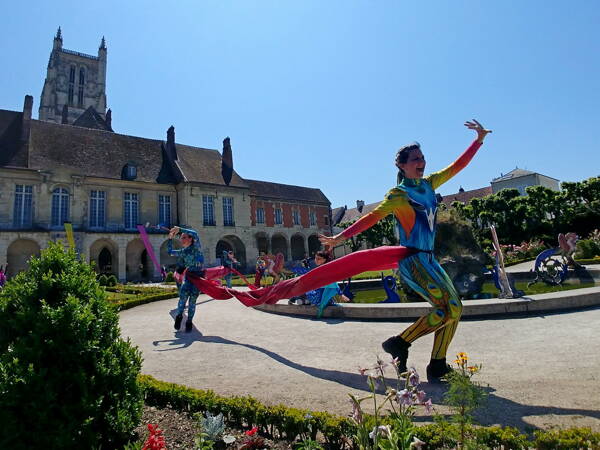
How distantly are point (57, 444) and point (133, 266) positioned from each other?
31167mm

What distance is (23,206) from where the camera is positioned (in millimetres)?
25578

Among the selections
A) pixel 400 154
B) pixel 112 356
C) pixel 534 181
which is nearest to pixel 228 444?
pixel 112 356

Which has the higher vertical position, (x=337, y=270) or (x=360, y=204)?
(x=360, y=204)

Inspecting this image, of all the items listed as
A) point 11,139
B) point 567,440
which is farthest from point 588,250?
point 11,139

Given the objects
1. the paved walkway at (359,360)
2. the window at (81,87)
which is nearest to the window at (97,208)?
the paved walkway at (359,360)

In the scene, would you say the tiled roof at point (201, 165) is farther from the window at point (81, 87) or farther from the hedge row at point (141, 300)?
the window at point (81, 87)

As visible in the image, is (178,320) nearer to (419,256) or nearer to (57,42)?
(419,256)

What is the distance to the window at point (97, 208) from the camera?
28172 mm

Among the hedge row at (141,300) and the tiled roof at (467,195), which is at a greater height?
the tiled roof at (467,195)

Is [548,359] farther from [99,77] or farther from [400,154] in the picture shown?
[99,77]

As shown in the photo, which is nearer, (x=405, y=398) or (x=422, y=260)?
(x=405, y=398)

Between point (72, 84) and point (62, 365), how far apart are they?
71.2 m

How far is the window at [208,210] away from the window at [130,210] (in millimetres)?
5732

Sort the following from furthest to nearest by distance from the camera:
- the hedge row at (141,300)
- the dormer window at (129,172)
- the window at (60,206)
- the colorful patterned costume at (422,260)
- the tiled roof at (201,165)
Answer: the tiled roof at (201,165)
the dormer window at (129,172)
the window at (60,206)
the hedge row at (141,300)
the colorful patterned costume at (422,260)
